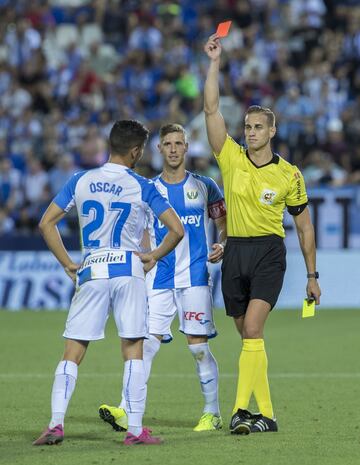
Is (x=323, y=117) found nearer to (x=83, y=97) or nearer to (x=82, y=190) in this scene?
(x=83, y=97)

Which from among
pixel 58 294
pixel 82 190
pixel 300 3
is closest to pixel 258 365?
pixel 82 190

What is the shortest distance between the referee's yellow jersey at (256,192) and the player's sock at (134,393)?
4.57 ft

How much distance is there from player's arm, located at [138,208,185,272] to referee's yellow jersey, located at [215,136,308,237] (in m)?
0.91

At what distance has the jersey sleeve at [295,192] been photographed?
8.28 m

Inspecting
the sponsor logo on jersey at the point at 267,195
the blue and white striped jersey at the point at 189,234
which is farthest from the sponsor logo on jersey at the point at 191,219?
the sponsor logo on jersey at the point at 267,195

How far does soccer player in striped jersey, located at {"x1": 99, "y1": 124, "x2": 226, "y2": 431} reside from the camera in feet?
27.8

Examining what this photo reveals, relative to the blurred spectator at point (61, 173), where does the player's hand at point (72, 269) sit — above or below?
below

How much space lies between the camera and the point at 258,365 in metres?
8.09

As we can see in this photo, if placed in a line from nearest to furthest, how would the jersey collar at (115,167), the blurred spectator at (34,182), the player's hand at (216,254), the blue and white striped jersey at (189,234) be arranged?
the jersey collar at (115,167) < the player's hand at (216,254) < the blue and white striped jersey at (189,234) < the blurred spectator at (34,182)

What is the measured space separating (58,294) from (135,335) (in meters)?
9.94

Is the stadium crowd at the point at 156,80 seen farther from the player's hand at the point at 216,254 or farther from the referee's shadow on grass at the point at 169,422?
the player's hand at the point at 216,254

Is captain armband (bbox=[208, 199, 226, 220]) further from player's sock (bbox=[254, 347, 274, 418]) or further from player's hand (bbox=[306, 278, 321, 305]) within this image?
player's sock (bbox=[254, 347, 274, 418])

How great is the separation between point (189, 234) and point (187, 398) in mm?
1772

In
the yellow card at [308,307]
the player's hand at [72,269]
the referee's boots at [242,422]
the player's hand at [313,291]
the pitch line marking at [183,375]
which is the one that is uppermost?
the player's hand at [72,269]
